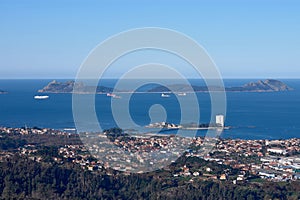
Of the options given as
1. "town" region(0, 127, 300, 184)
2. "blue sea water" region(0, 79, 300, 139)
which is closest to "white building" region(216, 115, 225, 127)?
"blue sea water" region(0, 79, 300, 139)

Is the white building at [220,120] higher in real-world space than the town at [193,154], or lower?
higher

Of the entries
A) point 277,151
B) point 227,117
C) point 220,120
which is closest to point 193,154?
point 277,151

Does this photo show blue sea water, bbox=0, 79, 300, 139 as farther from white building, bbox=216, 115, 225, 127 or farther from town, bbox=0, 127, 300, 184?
town, bbox=0, 127, 300, 184

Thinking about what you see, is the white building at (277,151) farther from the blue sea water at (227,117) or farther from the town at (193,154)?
the blue sea water at (227,117)

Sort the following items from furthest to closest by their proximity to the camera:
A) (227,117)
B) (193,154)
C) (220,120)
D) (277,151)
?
1. (227,117)
2. (220,120)
3. (277,151)
4. (193,154)

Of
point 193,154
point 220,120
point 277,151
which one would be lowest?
point 277,151

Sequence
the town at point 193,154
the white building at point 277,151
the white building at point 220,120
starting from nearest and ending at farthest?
the town at point 193,154 → the white building at point 277,151 → the white building at point 220,120

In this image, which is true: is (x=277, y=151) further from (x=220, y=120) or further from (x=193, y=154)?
(x=220, y=120)

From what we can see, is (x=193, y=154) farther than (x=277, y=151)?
No

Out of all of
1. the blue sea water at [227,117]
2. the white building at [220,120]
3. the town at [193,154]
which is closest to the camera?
the town at [193,154]

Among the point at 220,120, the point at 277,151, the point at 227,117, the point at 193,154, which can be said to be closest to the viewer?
the point at 193,154

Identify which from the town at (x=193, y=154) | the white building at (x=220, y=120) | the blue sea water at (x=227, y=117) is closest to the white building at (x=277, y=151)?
the town at (x=193, y=154)
